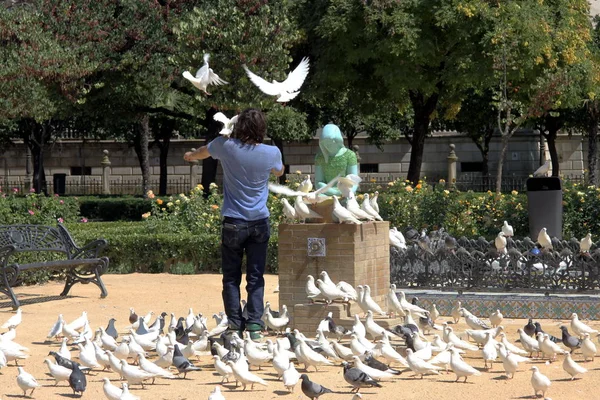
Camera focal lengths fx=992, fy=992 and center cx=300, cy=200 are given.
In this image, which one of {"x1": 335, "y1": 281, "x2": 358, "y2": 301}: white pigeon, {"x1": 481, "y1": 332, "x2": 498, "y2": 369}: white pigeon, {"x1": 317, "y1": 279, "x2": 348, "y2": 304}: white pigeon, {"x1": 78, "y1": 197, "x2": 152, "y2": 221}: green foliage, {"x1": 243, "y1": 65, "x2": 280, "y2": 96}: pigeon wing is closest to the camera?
{"x1": 481, "y1": 332, "x2": 498, "y2": 369}: white pigeon

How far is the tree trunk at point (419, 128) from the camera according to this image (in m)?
30.8

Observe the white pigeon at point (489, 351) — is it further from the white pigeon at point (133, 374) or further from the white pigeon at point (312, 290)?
the white pigeon at point (133, 374)

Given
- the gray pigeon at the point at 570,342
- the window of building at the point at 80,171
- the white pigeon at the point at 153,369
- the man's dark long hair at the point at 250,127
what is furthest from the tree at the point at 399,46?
the window of building at the point at 80,171

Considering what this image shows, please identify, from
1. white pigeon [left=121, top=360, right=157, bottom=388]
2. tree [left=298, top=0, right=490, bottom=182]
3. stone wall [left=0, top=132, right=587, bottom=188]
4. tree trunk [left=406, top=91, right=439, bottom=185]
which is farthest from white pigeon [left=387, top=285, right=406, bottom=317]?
stone wall [left=0, top=132, right=587, bottom=188]

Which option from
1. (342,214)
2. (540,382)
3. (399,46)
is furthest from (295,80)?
(399,46)

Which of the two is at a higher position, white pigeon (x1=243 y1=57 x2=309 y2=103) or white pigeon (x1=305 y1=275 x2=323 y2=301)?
white pigeon (x1=243 y1=57 x2=309 y2=103)

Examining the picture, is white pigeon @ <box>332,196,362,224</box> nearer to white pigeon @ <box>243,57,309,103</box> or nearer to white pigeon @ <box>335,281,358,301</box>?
white pigeon @ <box>335,281,358,301</box>

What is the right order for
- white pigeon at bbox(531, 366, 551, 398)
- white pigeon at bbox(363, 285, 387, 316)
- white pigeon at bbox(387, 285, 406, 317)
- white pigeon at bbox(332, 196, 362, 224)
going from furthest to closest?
white pigeon at bbox(387, 285, 406, 317) < white pigeon at bbox(332, 196, 362, 224) < white pigeon at bbox(363, 285, 387, 316) < white pigeon at bbox(531, 366, 551, 398)

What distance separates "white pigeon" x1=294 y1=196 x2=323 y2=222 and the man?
1.31m

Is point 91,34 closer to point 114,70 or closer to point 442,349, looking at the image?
point 114,70

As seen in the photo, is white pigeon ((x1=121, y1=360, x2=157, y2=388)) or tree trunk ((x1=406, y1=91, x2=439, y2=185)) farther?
tree trunk ((x1=406, y1=91, x2=439, y2=185))

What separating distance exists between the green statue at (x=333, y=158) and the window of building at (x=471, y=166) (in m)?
40.5

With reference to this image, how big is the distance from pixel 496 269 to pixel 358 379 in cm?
549

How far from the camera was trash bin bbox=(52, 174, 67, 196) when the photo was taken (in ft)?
168
